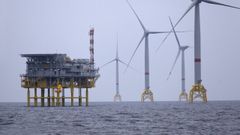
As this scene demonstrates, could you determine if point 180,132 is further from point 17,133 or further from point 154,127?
point 17,133

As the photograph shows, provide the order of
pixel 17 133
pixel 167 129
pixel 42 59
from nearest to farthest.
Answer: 1. pixel 17 133
2. pixel 167 129
3. pixel 42 59

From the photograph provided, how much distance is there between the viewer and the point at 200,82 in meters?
185

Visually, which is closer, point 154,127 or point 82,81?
point 154,127

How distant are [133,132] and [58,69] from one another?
95.4 meters

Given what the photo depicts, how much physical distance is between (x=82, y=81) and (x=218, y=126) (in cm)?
9168

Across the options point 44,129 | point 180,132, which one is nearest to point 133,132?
point 180,132

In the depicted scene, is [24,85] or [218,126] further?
[24,85]

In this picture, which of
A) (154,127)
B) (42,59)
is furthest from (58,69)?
(154,127)

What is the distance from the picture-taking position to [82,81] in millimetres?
183250

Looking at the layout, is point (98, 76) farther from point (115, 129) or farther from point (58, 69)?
point (115, 129)

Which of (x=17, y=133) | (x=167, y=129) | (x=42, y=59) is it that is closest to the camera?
(x=17, y=133)

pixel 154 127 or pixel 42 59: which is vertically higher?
pixel 42 59

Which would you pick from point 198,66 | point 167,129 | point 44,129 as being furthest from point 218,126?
point 198,66

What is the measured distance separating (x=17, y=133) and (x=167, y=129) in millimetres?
20768
